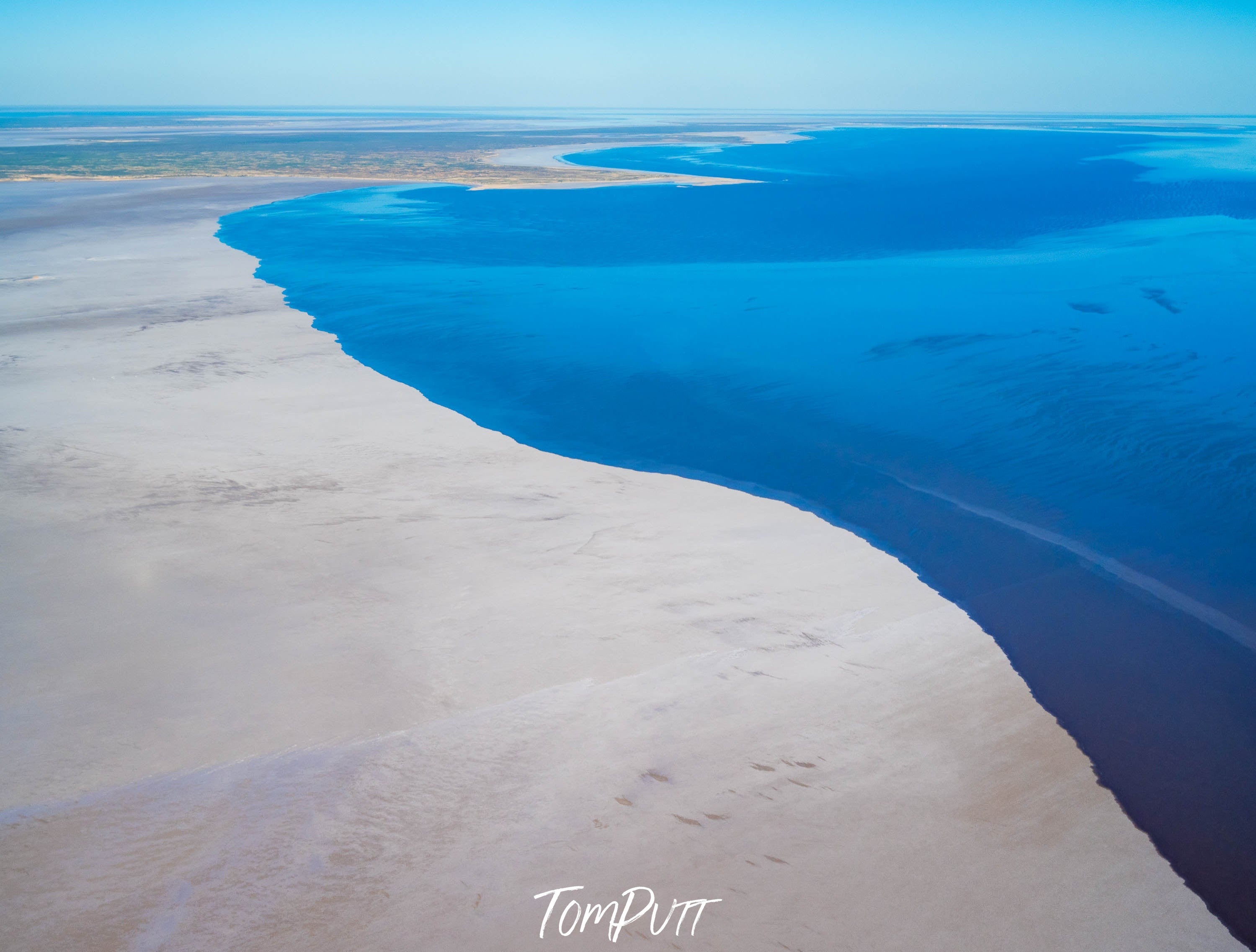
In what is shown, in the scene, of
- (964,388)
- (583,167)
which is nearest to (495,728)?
(964,388)

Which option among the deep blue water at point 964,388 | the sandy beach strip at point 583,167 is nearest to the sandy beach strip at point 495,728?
the deep blue water at point 964,388

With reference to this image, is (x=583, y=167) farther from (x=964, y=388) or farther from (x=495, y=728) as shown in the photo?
(x=495, y=728)

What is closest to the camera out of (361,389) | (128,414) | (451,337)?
(128,414)

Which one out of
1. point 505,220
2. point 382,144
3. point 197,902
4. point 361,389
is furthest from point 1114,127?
point 197,902

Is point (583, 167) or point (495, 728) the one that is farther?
point (583, 167)

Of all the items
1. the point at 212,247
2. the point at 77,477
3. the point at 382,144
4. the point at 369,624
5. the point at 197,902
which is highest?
the point at 382,144

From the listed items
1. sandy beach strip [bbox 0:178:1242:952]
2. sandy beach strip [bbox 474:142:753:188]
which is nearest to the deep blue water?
sandy beach strip [bbox 0:178:1242:952]

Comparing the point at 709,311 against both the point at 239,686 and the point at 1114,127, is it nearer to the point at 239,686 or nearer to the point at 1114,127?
A: the point at 239,686
